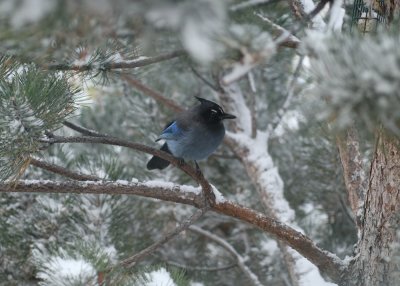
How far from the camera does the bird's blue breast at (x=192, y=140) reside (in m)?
2.41

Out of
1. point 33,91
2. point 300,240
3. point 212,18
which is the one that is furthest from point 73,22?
point 300,240

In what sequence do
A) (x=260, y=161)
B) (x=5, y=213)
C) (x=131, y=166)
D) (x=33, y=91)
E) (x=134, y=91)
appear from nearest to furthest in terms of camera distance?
(x=33, y=91), (x=5, y=213), (x=260, y=161), (x=131, y=166), (x=134, y=91)

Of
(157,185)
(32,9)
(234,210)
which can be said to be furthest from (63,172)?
(32,9)

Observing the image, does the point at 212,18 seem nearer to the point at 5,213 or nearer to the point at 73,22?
the point at 73,22

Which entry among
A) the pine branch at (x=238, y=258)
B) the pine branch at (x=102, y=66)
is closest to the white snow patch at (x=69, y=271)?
the pine branch at (x=102, y=66)

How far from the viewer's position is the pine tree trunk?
1.61 meters

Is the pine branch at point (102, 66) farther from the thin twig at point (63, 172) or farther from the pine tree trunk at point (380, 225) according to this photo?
the pine tree trunk at point (380, 225)

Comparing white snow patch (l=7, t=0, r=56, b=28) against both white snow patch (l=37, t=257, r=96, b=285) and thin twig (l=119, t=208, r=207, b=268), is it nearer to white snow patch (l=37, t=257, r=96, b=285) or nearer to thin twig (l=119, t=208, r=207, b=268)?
white snow patch (l=37, t=257, r=96, b=285)

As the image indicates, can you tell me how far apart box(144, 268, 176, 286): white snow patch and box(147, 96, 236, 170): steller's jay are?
699 millimetres

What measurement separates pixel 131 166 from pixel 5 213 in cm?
79

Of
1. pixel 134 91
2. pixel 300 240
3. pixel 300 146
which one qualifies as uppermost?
pixel 134 91

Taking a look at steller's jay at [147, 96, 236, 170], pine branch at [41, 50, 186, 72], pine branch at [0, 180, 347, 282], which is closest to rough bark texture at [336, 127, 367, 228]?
pine branch at [0, 180, 347, 282]

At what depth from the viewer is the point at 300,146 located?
3445 millimetres

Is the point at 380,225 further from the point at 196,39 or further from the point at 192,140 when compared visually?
the point at 196,39
